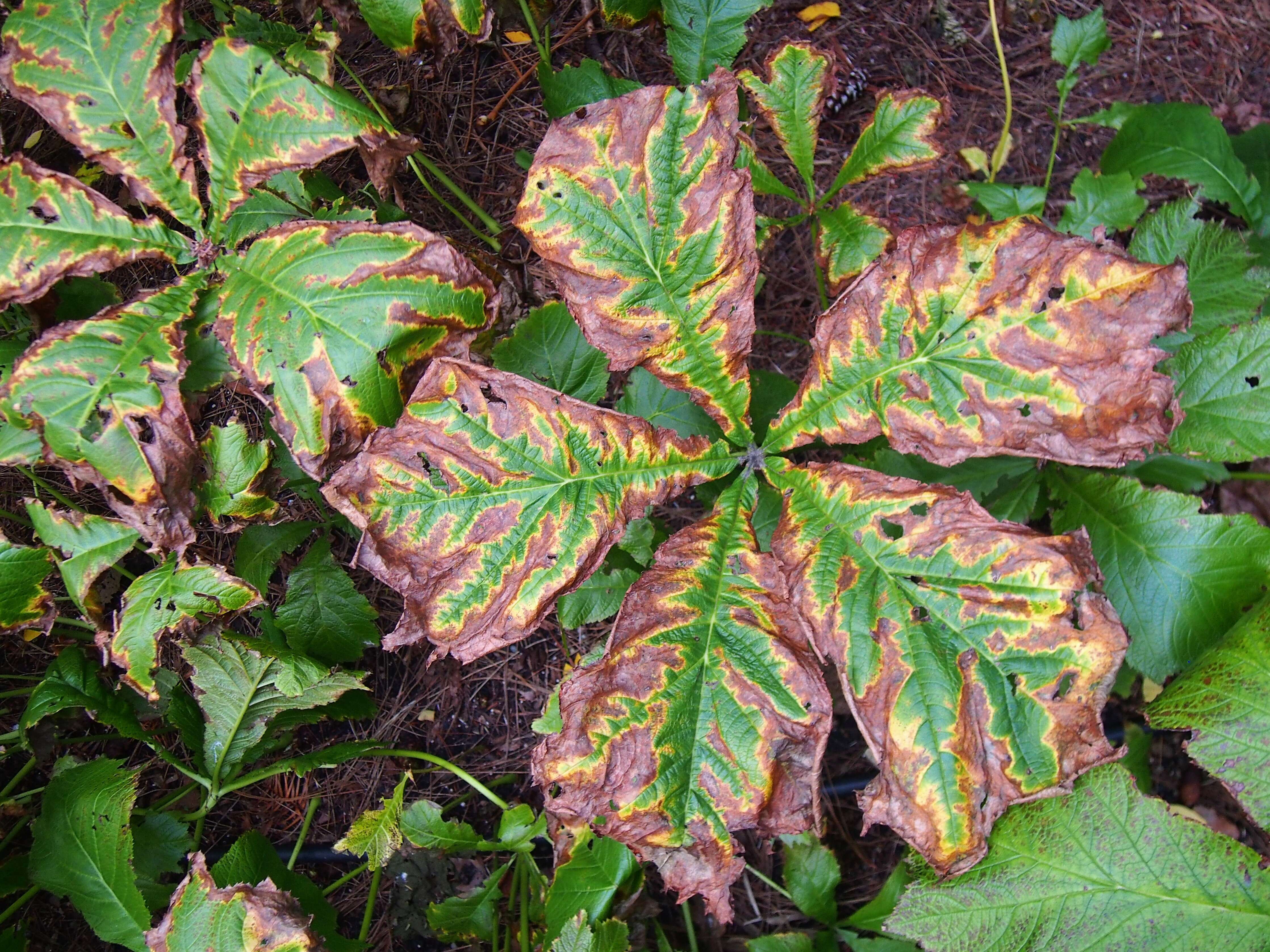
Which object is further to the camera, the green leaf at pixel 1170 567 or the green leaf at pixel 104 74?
the green leaf at pixel 1170 567

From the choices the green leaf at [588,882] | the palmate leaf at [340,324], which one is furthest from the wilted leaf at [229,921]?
the palmate leaf at [340,324]

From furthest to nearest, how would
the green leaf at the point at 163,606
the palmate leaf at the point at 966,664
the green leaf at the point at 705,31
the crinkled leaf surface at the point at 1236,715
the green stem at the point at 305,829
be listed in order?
the green stem at the point at 305,829 → the green leaf at the point at 705,31 → the green leaf at the point at 163,606 → the crinkled leaf surface at the point at 1236,715 → the palmate leaf at the point at 966,664

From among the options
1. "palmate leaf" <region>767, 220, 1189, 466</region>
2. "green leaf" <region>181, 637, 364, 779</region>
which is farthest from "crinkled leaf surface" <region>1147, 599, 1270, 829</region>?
"green leaf" <region>181, 637, 364, 779</region>

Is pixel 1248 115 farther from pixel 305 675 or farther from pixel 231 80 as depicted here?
pixel 305 675

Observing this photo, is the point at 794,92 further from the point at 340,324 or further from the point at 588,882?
the point at 588,882

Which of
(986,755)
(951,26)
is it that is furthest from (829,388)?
(951,26)

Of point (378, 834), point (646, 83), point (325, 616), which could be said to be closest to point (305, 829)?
point (378, 834)

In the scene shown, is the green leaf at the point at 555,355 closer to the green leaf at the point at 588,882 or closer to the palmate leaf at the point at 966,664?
the palmate leaf at the point at 966,664
